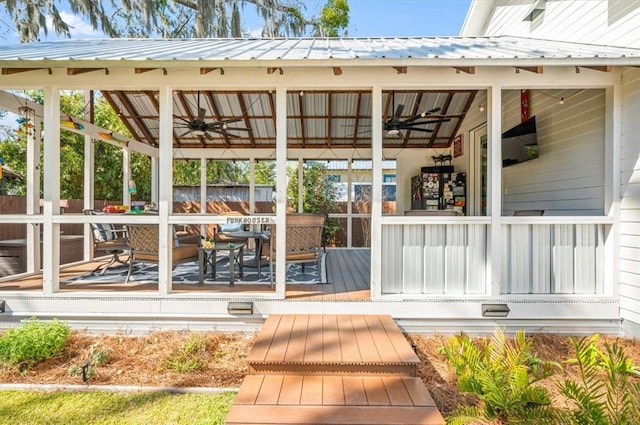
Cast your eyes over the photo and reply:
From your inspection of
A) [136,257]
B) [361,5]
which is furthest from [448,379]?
[361,5]

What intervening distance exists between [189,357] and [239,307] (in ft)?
2.23

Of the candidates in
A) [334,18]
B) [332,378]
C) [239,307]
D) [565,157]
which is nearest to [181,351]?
[239,307]

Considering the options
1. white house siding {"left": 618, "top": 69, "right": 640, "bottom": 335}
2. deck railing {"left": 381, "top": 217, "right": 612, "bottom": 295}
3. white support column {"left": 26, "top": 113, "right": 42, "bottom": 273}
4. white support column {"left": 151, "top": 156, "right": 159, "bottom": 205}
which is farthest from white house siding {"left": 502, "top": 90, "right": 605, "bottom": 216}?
white support column {"left": 151, "top": 156, "right": 159, "bottom": 205}

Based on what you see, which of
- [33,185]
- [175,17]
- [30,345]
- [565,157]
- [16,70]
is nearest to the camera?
[30,345]

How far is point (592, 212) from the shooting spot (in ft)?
14.1

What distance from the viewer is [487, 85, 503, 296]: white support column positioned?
391cm

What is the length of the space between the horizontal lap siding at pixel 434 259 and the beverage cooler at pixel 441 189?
4.27 meters

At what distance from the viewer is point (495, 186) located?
3951 millimetres

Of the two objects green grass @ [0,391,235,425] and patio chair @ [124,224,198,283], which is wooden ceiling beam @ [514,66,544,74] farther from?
patio chair @ [124,224,198,283]

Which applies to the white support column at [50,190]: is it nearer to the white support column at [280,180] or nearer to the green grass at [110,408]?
the green grass at [110,408]

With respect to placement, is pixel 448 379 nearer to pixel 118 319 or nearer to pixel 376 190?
pixel 376 190

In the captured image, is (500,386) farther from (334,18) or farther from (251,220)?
(334,18)

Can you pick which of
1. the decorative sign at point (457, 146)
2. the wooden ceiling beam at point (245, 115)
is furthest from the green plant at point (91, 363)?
the decorative sign at point (457, 146)

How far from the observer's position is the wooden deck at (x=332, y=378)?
2477mm
